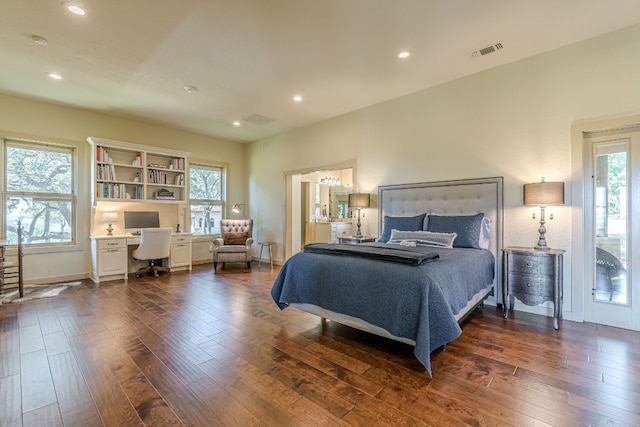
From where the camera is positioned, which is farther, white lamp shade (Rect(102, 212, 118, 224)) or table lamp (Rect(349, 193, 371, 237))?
white lamp shade (Rect(102, 212, 118, 224))

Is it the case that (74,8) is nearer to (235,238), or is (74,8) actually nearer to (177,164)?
(177,164)

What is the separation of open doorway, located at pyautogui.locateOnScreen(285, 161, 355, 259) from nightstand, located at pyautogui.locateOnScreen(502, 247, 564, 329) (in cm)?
283

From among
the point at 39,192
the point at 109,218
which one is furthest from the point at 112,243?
the point at 39,192

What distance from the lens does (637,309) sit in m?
2.87

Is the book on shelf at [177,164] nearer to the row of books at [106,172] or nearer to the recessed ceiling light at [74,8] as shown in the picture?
the row of books at [106,172]

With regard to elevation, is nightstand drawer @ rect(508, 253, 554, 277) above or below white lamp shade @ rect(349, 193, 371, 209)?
below

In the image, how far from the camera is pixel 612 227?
3.05 meters

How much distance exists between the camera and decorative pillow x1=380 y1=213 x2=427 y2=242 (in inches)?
159

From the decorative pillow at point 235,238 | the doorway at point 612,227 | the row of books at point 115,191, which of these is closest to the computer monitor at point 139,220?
the row of books at point 115,191

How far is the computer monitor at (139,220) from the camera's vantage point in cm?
552

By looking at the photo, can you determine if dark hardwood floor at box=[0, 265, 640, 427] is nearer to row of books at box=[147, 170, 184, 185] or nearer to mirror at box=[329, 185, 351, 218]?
row of books at box=[147, 170, 184, 185]

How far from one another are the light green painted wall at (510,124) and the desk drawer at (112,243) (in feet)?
13.6

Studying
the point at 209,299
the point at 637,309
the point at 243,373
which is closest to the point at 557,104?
the point at 637,309

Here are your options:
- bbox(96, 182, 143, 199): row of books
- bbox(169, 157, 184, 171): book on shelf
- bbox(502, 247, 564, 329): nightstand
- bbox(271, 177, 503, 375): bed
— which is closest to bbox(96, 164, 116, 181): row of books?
bbox(96, 182, 143, 199): row of books
